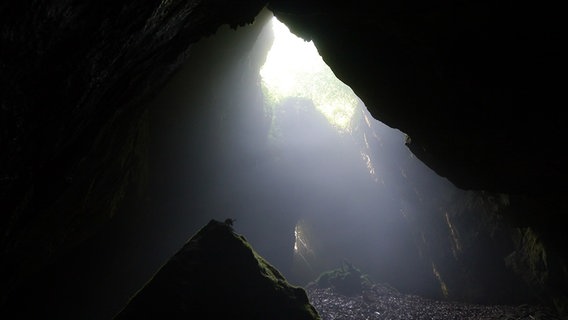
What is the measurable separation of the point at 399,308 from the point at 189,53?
74.5 feet

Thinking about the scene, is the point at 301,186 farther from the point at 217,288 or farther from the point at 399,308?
the point at 217,288

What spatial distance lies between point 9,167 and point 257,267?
8224 mm

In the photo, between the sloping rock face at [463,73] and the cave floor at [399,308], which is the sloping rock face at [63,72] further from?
the cave floor at [399,308]

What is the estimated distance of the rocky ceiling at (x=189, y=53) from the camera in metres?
2.99

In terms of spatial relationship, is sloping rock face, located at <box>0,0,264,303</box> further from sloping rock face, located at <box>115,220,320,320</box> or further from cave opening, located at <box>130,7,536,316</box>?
cave opening, located at <box>130,7,536,316</box>

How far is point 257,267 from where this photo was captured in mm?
10344

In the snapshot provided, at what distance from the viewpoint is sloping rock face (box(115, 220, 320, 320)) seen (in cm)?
887

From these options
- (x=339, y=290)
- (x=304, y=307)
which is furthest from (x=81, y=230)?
(x=339, y=290)

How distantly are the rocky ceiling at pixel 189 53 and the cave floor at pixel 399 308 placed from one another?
6236mm

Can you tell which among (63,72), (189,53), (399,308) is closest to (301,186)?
(399,308)

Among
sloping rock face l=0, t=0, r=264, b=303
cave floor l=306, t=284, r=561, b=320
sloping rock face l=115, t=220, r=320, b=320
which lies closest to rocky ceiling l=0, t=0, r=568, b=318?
sloping rock face l=0, t=0, r=264, b=303

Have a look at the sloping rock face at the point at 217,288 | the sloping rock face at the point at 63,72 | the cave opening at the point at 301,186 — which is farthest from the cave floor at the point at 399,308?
the sloping rock face at the point at 63,72

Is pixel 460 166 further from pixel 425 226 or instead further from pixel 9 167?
pixel 425 226

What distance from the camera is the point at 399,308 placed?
23922mm
